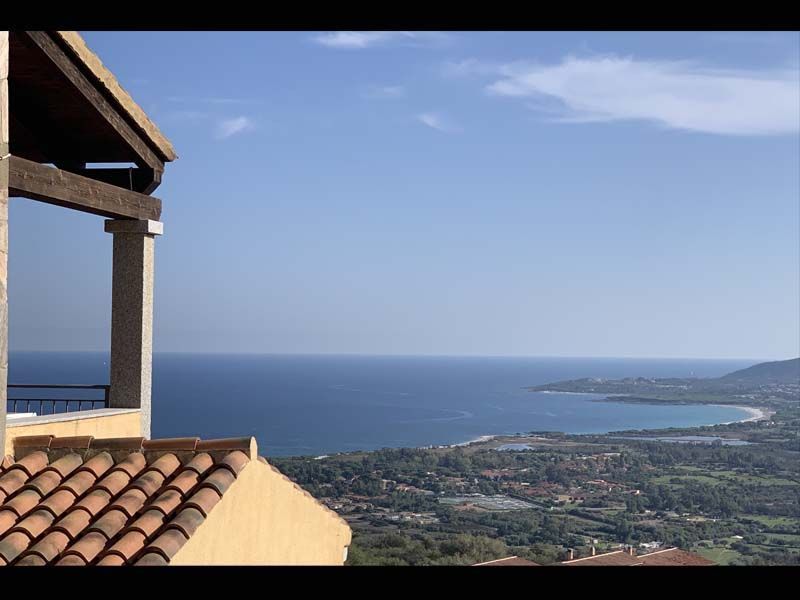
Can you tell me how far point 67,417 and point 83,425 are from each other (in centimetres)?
28

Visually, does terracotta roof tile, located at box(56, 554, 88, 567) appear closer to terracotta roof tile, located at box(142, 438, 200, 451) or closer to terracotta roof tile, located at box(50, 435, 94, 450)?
terracotta roof tile, located at box(142, 438, 200, 451)

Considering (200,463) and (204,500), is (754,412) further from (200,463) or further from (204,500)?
(204,500)

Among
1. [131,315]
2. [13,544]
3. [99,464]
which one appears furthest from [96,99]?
[13,544]

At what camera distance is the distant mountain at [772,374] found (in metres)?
124

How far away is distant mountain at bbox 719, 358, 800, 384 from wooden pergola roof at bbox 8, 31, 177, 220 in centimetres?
12584

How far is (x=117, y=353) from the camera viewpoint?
7.00 m

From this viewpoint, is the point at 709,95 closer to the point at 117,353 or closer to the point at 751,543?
the point at 751,543

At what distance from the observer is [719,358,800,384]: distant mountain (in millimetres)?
123531

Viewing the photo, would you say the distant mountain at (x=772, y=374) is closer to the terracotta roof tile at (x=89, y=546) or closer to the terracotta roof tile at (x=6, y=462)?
the terracotta roof tile at (x=6, y=462)

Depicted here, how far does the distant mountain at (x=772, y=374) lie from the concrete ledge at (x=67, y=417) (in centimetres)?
12605

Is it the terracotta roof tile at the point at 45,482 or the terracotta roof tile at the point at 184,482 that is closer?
the terracotta roof tile at the point at 184,482

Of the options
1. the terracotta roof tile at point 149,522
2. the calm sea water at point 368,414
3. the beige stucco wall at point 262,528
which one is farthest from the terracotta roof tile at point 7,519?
the calm sea water at point 368,414

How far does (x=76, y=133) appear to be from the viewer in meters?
6.86

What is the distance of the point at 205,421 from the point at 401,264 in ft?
130
